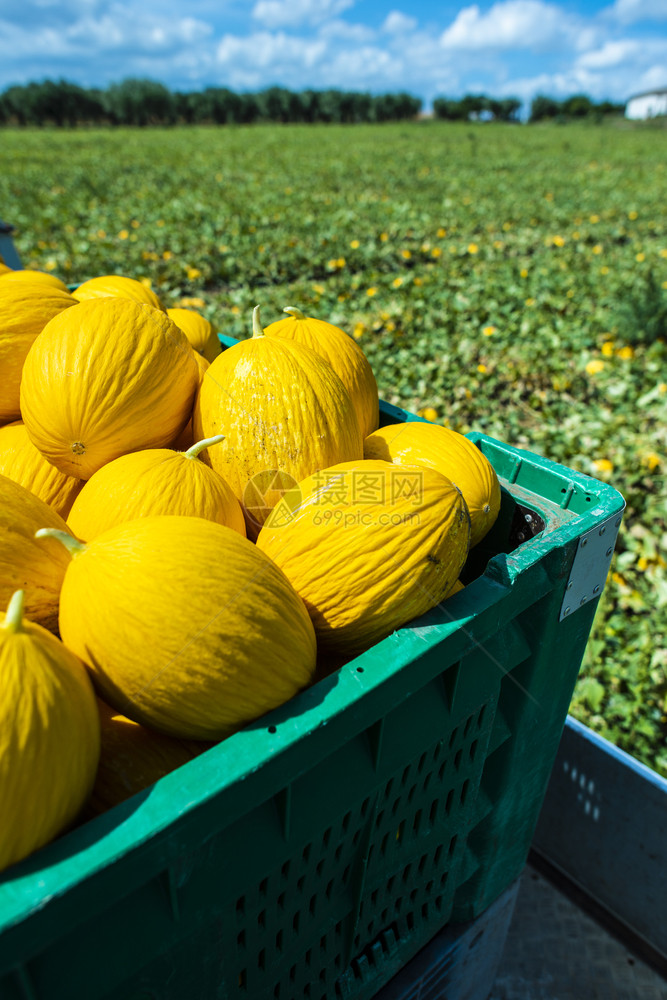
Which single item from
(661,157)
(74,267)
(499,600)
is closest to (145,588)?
(499,600)

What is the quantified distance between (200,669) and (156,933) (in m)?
0.30

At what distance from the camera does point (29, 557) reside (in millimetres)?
942

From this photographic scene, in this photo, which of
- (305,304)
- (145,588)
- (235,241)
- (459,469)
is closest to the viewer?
(145,588)

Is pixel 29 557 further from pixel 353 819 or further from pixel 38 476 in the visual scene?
pixel 353 819

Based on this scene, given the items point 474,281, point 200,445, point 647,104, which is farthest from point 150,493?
point 647,104

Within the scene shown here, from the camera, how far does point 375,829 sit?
1062 millimetres

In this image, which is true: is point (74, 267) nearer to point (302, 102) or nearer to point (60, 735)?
point (60, 735)

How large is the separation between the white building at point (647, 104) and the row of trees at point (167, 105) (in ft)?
126

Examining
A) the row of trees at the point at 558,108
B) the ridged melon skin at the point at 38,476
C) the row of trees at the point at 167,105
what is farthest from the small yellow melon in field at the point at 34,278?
the row of trees at the point at 558,108

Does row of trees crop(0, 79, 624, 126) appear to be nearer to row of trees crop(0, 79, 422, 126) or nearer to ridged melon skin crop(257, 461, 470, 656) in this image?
row of trees crop(0, 79, 422, 126)

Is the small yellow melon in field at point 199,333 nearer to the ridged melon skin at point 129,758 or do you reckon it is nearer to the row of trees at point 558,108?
the ridged melon skin at point 129,758

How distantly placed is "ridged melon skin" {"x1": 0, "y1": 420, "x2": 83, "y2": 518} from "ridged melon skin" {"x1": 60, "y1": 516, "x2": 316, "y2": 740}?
0.45 metres

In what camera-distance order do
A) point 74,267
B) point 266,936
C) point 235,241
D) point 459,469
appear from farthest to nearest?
point 235,241
point 74,267
point 459,469
point 266,936

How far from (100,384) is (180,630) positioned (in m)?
0.57
